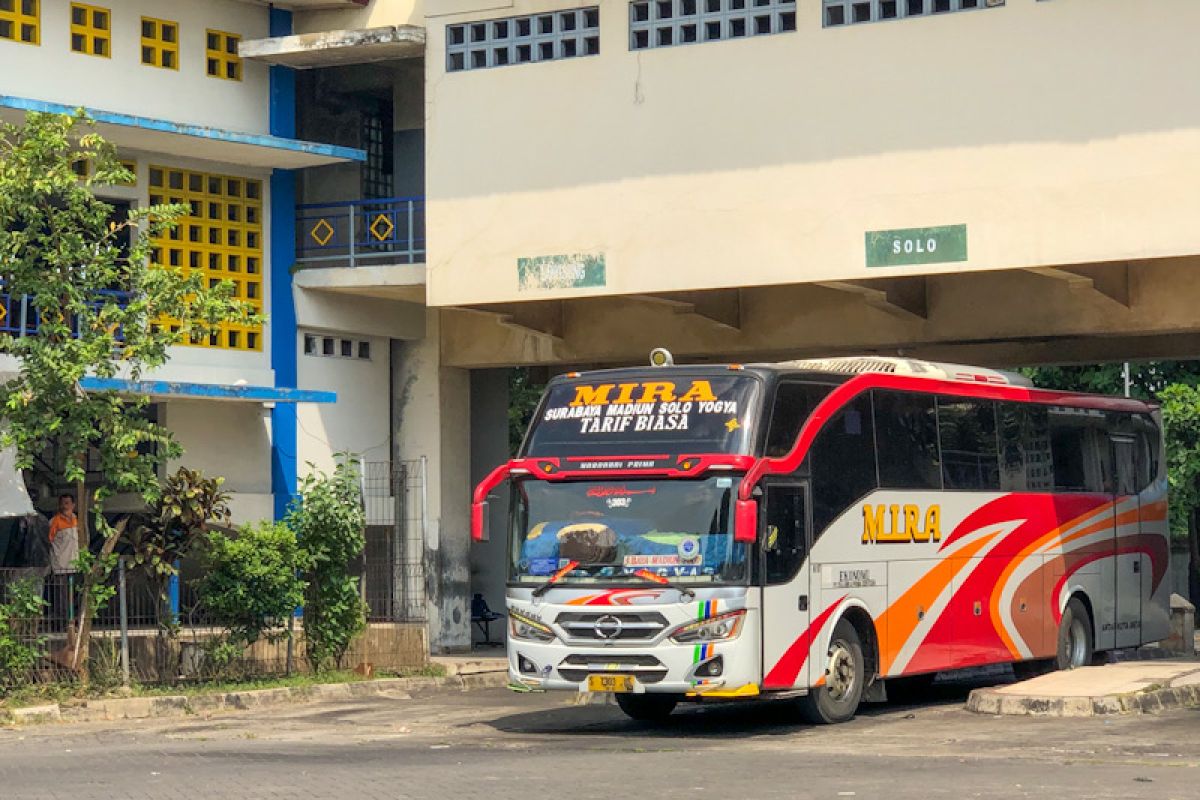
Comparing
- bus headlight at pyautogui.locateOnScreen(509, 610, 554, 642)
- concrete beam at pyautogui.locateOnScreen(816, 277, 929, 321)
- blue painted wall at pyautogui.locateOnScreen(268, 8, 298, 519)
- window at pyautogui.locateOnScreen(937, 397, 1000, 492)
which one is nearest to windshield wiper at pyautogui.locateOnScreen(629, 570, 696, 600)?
bus headlight at pyautogui.locateOnScreen(509, 610, 554, 642)

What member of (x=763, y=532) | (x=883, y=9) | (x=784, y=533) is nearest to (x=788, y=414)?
(x=784, y=533)

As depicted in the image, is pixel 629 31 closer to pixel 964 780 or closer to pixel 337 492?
pixel 337 492

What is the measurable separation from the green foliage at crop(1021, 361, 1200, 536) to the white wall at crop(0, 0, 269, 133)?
1856 centimetres

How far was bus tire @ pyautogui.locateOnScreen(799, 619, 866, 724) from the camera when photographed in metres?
16.9

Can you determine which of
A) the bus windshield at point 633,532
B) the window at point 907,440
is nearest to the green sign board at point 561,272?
the window at point 907,440

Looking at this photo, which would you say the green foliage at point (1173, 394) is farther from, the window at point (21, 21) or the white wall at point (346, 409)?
the window at point (21, 21)

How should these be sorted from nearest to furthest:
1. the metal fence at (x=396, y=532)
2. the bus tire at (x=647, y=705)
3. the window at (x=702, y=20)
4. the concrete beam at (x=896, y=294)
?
1. the bus tire at (x=647, y=705)
2. the window at (x=702, y=20)
3. the concrete beam at (x=896, y=294)
4. the metal fence at (x=396, y=532)

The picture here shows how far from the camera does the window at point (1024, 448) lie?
64.8 feet

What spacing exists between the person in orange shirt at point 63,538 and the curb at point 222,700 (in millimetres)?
2433

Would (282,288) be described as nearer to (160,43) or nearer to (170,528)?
(160,43)

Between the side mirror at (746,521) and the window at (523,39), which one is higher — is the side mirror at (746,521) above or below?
below

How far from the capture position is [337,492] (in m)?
22.3

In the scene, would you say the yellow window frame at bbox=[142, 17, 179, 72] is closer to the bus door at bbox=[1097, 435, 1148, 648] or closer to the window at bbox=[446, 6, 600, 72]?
the window at bbox=[446, 6, 600, 72]

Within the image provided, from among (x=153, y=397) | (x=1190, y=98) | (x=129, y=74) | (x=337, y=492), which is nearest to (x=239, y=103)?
(x=129, y=74)
